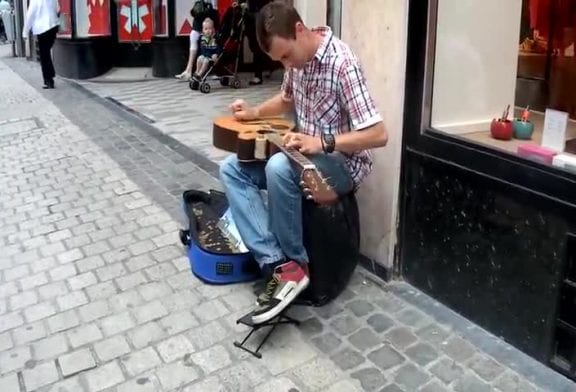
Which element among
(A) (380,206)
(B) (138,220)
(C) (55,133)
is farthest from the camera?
(C) (55,133)

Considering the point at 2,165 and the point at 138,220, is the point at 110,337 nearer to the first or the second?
the point at 138,220

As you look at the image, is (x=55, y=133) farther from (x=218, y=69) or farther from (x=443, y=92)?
(x=443, y=92)

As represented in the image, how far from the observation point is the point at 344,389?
8.57 feet

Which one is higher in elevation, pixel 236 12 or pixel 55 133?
pixel 236 12

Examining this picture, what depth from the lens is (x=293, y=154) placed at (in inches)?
113

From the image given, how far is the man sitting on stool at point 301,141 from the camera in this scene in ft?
9.48

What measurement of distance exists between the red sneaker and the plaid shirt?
0.51 meters

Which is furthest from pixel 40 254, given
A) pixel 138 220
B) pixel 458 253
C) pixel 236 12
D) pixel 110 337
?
pixel 236 12

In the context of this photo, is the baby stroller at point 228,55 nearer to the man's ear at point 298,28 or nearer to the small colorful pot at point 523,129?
the man's ear at point 298,28

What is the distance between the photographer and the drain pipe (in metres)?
3.53

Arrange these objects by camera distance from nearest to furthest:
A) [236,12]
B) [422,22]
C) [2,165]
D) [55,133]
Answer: [422,22]
[2,165]
[55,133]
[236,12]

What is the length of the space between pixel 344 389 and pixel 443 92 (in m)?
1.42

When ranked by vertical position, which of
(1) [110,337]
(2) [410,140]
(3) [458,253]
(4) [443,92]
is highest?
(4) [443,92]

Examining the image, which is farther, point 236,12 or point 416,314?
point 236,12
